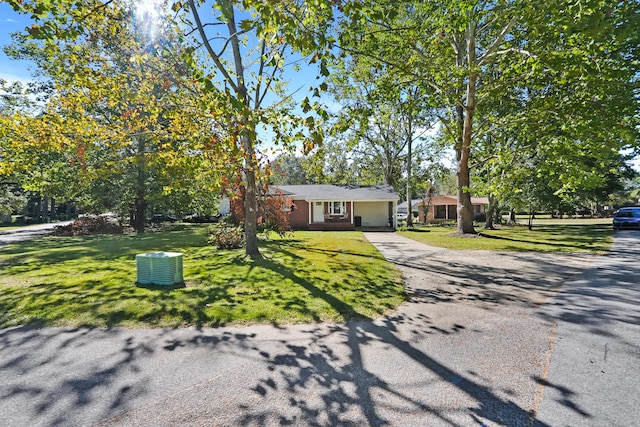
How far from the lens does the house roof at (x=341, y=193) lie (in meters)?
25.2

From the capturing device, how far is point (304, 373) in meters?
3.47

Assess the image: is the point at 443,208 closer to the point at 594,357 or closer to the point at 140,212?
the point at 140,212

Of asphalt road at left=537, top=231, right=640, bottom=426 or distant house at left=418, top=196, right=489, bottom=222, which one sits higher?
distant house at left=418, top=196, right=489, bottom=222

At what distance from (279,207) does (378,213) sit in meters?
13.6

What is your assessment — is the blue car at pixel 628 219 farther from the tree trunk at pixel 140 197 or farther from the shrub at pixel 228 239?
the tree trunk at pixel 140 197

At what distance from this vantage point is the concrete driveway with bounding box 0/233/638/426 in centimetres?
278

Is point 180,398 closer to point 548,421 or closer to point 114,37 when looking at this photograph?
point 548,421

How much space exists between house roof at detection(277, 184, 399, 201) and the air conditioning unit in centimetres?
1718

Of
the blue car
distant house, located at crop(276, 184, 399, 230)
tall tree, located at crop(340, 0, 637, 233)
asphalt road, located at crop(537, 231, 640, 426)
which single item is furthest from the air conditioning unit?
the blue car

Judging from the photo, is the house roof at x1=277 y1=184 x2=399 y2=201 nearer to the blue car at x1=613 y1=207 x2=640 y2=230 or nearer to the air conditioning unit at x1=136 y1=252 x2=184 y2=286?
the blue car at x1=613 y1=207 x2=640 y2=230

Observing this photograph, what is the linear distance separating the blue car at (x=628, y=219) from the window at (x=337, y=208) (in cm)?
Result: 1883

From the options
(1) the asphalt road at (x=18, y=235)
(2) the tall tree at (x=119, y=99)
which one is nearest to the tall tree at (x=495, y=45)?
(2) the tall tree at (x=119, y=99)

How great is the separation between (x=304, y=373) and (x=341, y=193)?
23039 millimetres

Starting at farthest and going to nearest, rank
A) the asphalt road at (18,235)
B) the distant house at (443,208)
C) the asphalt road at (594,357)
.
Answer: the distant house at (443,208)
the asphalt road at (18,235)
the asphalt road at (594,357)
